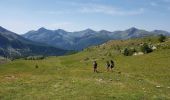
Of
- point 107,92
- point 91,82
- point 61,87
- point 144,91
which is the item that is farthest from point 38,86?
point 144,91

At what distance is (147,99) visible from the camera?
40344 millimetres

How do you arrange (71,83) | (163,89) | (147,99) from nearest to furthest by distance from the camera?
(147,99) → (163,89) → (71,83)

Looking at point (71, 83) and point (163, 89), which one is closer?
point (163, 89)

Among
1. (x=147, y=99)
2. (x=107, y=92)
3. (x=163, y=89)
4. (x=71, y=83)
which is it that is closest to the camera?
(x=147, y=99)

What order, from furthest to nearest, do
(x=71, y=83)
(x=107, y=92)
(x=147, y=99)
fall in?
(x=71, y=83), (x=107, y=92), (x=147, y=99)

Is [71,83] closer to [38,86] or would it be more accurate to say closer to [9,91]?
[38,86]

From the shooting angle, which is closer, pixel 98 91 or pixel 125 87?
pixel 98 91

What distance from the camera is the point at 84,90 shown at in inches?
1866

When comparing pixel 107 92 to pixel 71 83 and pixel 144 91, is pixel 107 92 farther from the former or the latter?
pixel 71 83

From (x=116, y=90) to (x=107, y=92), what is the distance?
6.68 feet

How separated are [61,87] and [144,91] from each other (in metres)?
11.8

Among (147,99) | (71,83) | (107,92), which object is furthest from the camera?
(71,83)

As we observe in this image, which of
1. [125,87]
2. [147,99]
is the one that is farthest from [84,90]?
[147,99]

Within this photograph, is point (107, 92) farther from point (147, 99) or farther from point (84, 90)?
point (147, 99)
